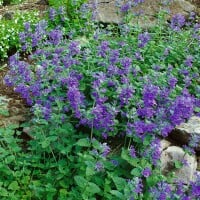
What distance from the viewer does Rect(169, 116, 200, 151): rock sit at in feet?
12.4

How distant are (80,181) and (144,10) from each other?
379 centimetres

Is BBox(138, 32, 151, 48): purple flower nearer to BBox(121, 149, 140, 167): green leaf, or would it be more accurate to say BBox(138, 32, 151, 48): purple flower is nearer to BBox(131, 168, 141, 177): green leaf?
BBox(121, 149, 140, 167): green leaf

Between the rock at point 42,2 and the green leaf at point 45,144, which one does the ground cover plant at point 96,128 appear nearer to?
the green leaf at point 45,144

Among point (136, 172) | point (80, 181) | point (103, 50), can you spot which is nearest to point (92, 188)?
point (80, 181)

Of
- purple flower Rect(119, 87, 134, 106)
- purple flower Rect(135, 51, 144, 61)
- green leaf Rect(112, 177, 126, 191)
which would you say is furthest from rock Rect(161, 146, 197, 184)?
purple flower Rect(135, 51, 144, 61)

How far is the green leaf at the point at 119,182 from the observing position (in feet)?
10.8

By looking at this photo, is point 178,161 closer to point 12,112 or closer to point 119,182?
point 119,182

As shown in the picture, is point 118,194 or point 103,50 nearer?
point 118,194

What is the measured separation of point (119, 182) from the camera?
10.9ft

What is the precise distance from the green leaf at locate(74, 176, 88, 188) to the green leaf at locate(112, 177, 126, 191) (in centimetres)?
21

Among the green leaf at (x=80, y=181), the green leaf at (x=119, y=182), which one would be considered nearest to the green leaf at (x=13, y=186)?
the green leaf at (x=80, y=181)

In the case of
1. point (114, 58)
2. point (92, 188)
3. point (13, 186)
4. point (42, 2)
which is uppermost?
point (114, 58)

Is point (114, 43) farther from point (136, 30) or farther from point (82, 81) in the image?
point (82, 81)

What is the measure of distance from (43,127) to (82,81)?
59 cm
